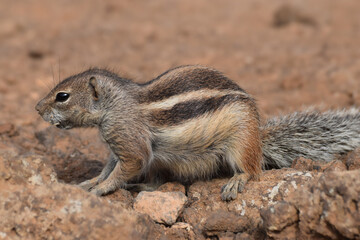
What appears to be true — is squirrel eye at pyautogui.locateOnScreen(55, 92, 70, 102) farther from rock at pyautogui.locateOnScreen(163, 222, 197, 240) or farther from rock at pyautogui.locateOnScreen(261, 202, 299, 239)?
rock at pyautogui.locateOnScreen(261, 202, 299, 239)

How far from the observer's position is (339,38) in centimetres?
1055

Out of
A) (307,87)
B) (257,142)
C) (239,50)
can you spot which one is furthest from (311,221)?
(239,50)

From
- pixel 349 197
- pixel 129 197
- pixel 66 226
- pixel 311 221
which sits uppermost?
pixel 349 197

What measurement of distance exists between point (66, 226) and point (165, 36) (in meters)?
8.60

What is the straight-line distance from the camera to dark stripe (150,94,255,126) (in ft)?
14.3

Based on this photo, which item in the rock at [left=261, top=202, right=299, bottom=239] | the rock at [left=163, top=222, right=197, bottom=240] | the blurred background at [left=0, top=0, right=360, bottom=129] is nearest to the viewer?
the rock at [left=261, top=202, right=299, bottom=239]

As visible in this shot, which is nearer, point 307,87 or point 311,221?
point 311,221

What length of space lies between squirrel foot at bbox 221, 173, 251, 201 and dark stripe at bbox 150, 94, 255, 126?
2.14 feet

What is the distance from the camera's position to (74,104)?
4.49 metres

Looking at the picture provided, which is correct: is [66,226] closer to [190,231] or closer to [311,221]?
[190,231]

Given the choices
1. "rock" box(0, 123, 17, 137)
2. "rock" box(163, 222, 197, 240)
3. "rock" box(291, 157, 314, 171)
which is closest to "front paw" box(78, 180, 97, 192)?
"rock" box(163, 222, 197, 240)

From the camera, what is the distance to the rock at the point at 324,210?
2.85 meters

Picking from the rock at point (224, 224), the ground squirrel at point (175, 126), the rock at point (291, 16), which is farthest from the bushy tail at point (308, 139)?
the rock at point (291, 16)

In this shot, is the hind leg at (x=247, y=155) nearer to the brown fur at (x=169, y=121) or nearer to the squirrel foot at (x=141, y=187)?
the brown fur at (x=169, y=121)
